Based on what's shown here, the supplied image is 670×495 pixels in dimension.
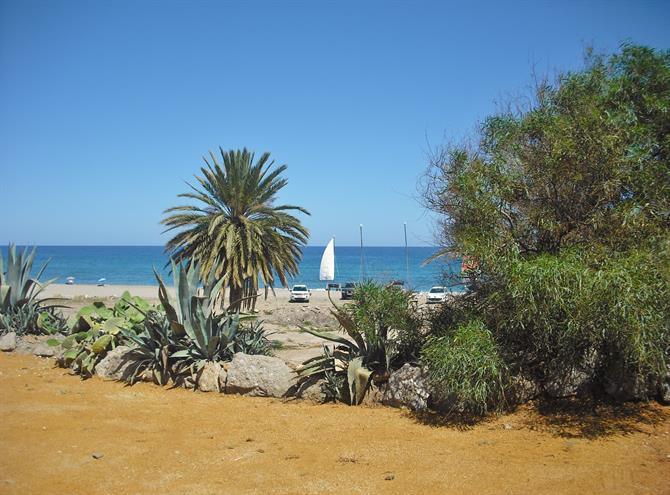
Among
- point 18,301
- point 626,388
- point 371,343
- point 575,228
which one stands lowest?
point 626,388

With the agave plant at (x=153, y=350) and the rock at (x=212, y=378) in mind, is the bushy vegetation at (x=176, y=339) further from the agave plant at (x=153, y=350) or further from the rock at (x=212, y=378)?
the rock at (x=212, y=378)

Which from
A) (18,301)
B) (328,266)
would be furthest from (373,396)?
(328,266)

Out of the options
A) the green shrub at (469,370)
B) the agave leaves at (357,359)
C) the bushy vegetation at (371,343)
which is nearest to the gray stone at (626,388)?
the green shrub at (469,370)

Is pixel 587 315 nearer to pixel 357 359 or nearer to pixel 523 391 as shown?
pixel 523 391

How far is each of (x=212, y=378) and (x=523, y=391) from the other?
4.72 metres

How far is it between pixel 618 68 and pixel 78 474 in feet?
28.3

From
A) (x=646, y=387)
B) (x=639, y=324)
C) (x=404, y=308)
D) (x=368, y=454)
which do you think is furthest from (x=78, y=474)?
(x=646, y=387)

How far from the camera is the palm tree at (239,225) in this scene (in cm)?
1333

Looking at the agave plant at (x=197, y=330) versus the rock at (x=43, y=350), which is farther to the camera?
the rock at (x=43, y=350)

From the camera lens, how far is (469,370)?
20.6 ft

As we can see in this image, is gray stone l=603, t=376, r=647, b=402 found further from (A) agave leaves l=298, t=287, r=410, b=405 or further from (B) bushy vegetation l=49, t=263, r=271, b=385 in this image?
(B) bushy vegetation l=49, t=263, r=271, b=385

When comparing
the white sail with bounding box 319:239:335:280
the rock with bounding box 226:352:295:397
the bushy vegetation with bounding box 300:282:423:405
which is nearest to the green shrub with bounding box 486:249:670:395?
the bushy vegetation with bounding box 300:282:423:405

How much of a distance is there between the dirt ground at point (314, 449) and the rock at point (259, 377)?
348mm

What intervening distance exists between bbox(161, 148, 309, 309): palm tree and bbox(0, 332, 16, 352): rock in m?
3.86
